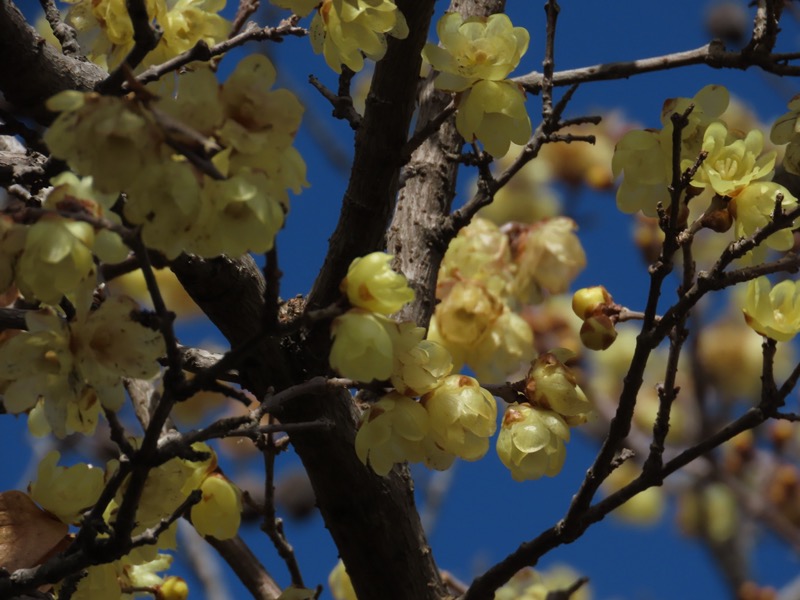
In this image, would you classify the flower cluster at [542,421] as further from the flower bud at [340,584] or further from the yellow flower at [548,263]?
the yellow flower at [548,263]

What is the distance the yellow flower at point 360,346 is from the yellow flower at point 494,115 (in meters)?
0.45

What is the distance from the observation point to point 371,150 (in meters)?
1.71

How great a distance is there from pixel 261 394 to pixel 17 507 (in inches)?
16.7

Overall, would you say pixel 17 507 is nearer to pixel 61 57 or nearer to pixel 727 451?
pixel 61 57

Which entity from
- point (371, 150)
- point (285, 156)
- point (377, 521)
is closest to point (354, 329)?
point (285, 156)

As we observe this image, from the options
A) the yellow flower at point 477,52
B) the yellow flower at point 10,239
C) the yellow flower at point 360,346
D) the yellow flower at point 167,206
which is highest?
the yellow flower at point 477,52

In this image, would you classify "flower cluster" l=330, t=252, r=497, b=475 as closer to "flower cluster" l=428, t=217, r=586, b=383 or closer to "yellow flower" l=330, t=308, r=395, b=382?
"yellow flower" l=330, t=308, r=395, b=382

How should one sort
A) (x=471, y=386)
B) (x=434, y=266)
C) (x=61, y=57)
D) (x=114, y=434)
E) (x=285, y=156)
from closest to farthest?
(x=285, y=156) → (x=114, y=434) → (x=471, y=386) → (x=61, y=57) → (x=434, y=266)

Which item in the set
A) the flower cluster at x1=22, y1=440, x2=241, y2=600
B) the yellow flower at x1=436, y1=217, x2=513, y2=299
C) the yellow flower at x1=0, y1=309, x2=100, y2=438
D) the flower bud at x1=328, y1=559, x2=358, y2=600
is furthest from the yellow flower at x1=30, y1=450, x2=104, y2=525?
the yellow flower at x1=436, y1=217, x2=513, y2=299

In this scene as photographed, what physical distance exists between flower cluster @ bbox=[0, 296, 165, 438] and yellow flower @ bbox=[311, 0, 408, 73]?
0.53 metres

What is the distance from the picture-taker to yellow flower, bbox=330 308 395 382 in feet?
3.96

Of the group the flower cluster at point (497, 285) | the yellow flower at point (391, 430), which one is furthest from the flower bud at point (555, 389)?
the flower cluster at point (497, 285)

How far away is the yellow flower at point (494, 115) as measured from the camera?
1554mm

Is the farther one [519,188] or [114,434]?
[519,188]
